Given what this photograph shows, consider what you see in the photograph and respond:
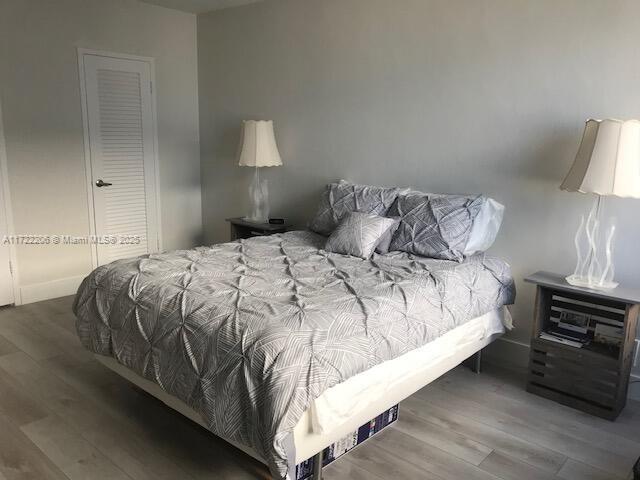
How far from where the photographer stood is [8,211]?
3994 mm

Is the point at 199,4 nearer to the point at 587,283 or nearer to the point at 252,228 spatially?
the point at 252,228

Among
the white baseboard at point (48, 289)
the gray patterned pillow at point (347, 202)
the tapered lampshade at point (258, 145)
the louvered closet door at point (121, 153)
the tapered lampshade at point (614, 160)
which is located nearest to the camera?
the tapered lampshade at point (614, 160)

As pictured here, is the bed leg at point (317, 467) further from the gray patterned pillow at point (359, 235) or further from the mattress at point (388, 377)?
the gray patterned pillow at point (359, 235)

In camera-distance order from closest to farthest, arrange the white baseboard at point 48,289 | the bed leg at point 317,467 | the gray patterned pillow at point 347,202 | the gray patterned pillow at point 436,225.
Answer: the bed leg at point 317,467 < the gray patterned pillow at point 436,225 < the gray patterned pillow at point 347,202 < the white baseboard at point 48,289

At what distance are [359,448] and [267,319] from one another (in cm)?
87

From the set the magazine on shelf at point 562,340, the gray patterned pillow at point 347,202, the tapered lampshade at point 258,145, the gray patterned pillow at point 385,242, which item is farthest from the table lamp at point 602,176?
the tapered lampshade at point 258,145

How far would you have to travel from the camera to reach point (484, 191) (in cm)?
331

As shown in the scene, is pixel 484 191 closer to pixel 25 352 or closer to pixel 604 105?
pixel 604 105

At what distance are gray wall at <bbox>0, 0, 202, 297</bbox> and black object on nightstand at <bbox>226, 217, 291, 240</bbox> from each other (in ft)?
3.59

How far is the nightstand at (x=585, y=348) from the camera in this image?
2.63 meters

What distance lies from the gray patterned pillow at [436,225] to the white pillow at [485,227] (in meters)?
0.03

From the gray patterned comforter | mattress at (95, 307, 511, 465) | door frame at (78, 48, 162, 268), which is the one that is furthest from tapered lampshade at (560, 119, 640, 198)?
door frame at (78, 48, 162, 268)

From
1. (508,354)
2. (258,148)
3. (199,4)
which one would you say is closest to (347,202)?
(258,148)

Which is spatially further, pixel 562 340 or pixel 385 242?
pixel 385 242
